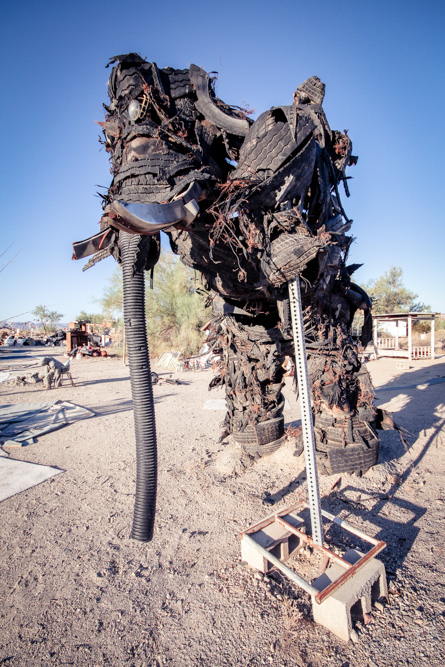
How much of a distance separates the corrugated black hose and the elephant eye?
668 mm

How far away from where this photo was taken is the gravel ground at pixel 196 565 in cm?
180

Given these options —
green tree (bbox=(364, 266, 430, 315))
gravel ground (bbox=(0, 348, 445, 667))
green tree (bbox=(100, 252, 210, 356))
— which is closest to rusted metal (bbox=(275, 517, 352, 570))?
gravel ground (bbox=(0, 348, 445, 667))

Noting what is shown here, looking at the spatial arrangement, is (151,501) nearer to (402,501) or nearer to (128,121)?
(128,121)

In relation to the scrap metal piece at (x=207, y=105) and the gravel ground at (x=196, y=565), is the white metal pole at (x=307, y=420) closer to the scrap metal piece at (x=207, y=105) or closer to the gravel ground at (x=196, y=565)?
the gravel ground at (x=196, y=565)

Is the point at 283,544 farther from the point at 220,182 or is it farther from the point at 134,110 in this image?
the point at 134,110

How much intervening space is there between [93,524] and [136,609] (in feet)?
4.01

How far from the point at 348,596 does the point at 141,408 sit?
1633 millimetres

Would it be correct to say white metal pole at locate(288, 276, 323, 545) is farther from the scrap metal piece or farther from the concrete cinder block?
the scrap metal piece

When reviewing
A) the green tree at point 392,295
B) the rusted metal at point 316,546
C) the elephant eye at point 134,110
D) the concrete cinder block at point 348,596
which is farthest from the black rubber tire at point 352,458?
the green tree at point 392,295

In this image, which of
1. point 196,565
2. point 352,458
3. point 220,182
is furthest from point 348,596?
point 220,182

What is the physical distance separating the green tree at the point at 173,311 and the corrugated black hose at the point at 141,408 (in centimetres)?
1588

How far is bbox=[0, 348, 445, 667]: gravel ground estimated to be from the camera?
180 cm

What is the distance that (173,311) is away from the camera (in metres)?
19.2

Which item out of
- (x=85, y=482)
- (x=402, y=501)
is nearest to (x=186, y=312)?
(x=85, y=482)
